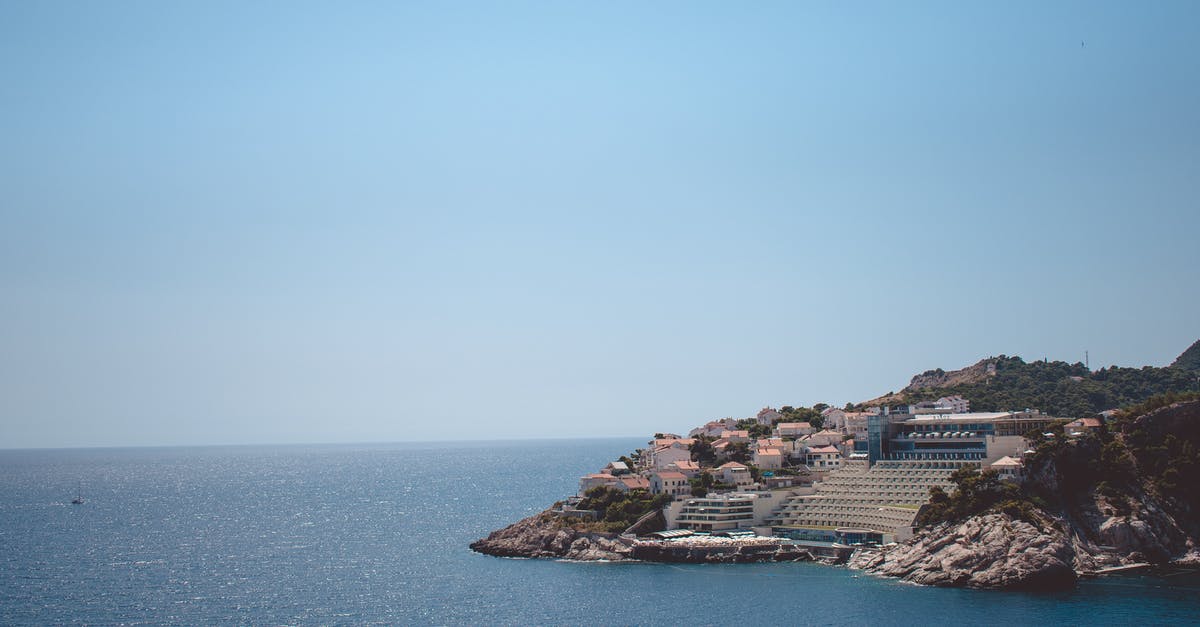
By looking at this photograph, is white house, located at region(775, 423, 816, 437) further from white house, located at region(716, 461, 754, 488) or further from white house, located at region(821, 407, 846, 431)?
white house, located at region(716, 461, 754, 488)

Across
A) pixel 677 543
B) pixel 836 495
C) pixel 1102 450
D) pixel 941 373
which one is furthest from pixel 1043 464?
pixel 941 373

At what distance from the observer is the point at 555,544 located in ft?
312

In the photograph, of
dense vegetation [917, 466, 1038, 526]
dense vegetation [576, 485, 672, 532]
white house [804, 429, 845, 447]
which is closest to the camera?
dense vegetation [917, 466, 1038, 526]

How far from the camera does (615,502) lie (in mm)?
102500

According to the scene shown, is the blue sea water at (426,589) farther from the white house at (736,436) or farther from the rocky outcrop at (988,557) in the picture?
the white house at (736,436)

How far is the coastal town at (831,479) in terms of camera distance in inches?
3632

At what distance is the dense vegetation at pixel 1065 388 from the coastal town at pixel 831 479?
104 feet

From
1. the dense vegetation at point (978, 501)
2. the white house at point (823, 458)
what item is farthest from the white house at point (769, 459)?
the dense vegetation at point (978, 501)

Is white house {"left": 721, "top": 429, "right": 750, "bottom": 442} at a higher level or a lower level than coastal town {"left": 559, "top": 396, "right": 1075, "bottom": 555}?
higher

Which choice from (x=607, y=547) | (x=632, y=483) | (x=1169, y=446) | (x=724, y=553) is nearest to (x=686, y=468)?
(x=632, y=483)

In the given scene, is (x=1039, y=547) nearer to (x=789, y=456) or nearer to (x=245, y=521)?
(x=789, y=456)

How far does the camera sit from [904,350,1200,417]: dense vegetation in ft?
470

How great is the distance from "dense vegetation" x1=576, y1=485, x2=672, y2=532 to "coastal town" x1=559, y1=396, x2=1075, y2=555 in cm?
49

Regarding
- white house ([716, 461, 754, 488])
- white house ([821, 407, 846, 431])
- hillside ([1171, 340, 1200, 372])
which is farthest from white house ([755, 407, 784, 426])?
hillside ([1171, 340, 1200, 372])
